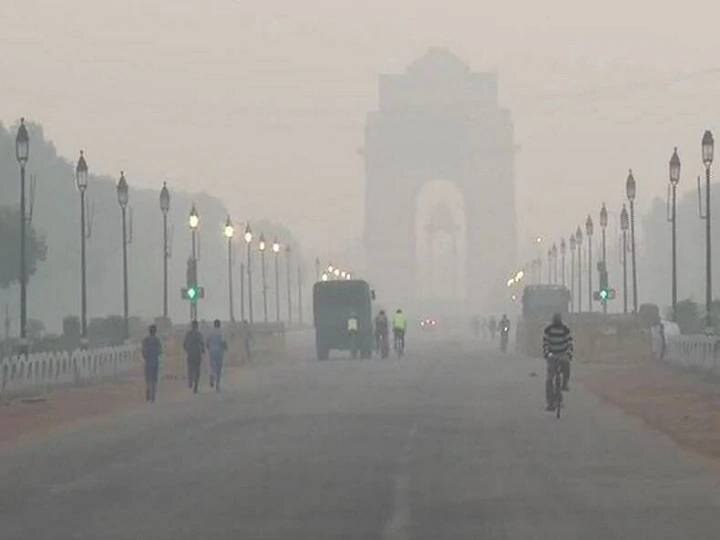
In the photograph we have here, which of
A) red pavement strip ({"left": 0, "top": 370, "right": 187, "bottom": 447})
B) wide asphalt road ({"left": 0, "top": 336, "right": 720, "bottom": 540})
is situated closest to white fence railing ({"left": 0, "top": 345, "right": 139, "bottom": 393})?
red pavement strip ({"left": 0, "top": 370, "right": 187, "bottom": 447})

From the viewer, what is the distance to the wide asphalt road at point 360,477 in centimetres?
1736

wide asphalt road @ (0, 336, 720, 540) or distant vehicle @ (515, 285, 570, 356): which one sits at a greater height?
distant vehicle @ (515, 285, 570, 356)

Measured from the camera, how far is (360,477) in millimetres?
22438

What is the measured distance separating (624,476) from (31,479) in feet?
21.1

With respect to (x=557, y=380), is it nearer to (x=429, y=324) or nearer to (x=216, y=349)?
(x=216, y=349)

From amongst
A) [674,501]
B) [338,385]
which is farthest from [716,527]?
[338,385]

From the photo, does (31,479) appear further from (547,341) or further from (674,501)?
(547,341)

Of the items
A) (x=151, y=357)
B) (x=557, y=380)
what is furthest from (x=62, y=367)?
(x=557, y=380)

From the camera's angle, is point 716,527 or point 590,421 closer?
point 716,527

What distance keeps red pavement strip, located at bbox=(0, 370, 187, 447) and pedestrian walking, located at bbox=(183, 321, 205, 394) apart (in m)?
0.58

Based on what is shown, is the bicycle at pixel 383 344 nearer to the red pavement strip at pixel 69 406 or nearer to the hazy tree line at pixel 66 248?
the red pavement strip at pixel 69 406

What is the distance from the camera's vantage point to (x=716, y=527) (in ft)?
56.4

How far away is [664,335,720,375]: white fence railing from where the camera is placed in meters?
53.0

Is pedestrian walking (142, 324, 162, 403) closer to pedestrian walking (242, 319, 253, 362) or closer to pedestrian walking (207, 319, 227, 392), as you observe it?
pedestrian walking (207, 319, 227, 392)
